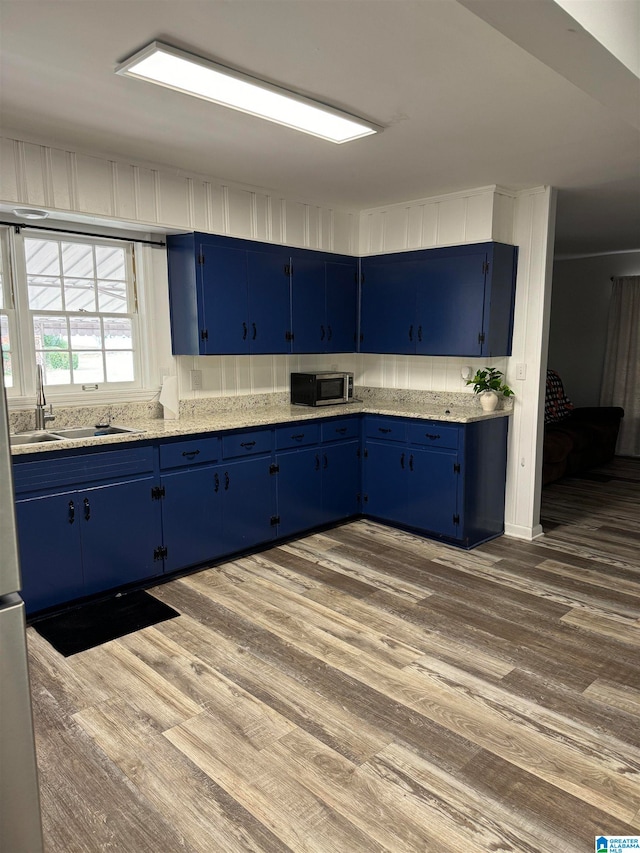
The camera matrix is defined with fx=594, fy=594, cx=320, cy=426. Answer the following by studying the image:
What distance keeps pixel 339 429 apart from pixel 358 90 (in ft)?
8.39

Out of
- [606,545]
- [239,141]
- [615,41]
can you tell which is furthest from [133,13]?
[606,545]

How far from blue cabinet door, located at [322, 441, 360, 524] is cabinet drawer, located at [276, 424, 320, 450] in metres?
0.15

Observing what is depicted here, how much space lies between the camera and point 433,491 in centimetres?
432

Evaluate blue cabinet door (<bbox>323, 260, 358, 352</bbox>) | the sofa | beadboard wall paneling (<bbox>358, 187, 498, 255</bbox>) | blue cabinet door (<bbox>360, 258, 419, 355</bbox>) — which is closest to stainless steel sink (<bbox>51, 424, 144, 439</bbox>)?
blue cabinet door (<bbox>323, 260, 358, 352</bbox>)

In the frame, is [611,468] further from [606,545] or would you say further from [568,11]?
[568,11]

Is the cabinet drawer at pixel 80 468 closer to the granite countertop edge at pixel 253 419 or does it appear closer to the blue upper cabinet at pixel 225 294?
the granite countertop edge at pixel 253 419

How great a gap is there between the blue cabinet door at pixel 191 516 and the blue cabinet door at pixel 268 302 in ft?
3.52

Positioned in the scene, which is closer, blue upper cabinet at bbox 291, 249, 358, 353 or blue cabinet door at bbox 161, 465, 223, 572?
blue cabinet door at bbox 161, 465, 223, 572

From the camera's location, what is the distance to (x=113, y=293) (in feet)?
13.0

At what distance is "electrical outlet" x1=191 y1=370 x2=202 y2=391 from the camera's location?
14.1 ft

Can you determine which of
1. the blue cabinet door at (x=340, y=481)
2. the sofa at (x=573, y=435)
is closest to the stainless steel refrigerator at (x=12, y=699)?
the blue cabinet door at (x=340, y=481)

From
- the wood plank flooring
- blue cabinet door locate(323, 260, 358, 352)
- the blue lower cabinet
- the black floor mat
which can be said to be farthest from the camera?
blue cabinet door locate(323, 260, 358, 352)

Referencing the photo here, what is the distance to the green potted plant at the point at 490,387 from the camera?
437 cm

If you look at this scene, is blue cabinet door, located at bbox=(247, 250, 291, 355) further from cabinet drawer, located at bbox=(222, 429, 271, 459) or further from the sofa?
the sofa
